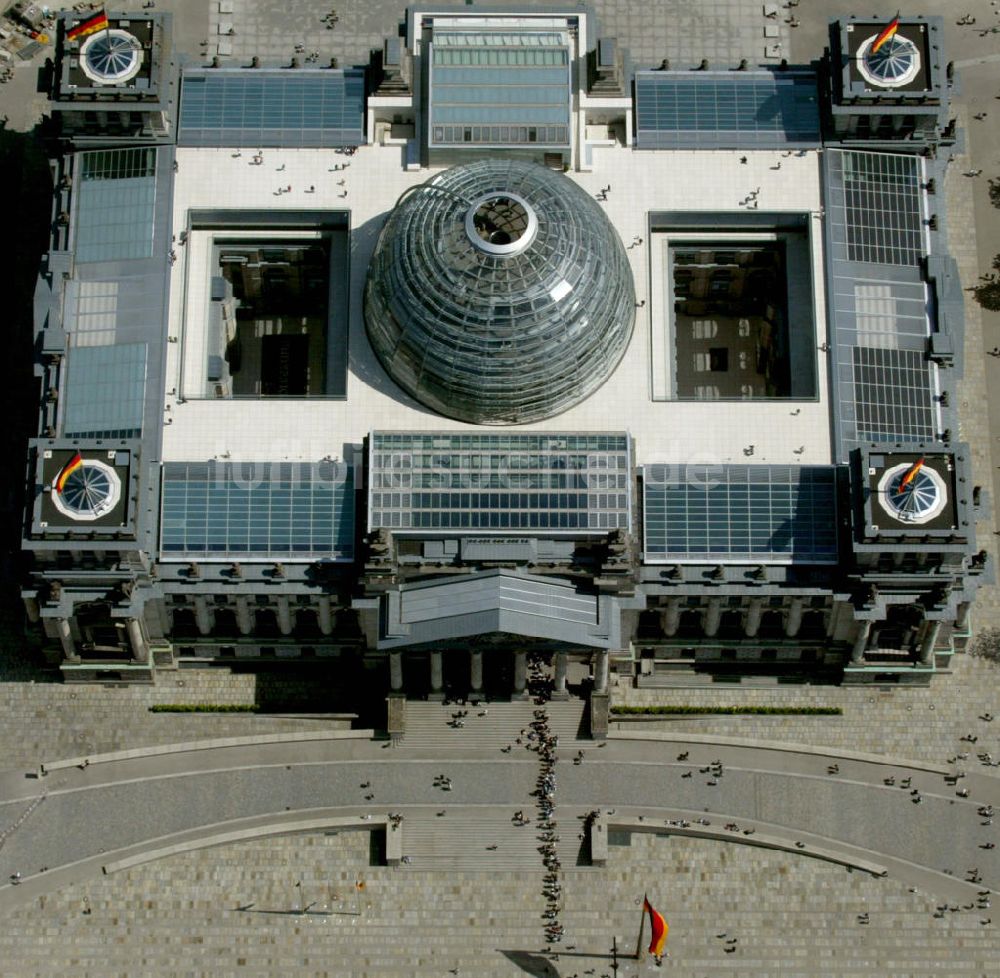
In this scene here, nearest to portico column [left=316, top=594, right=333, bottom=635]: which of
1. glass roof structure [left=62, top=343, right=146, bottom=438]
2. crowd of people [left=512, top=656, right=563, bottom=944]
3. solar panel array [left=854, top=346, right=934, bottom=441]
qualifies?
glass roof structure [left=62, top=343, right=146, bottom=438]

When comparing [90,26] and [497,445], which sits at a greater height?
[90,26]

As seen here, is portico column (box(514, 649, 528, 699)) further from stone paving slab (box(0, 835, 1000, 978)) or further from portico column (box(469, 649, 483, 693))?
stone paving slab (box(0, 835, 1000, 978))

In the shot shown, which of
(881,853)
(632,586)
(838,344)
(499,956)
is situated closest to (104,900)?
(499,956)

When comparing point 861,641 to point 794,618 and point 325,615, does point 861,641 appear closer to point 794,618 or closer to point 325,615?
point 794,618

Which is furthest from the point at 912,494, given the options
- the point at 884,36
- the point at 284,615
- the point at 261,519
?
the point at 284,615

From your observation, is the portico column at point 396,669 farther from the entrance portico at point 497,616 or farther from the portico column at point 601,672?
the portico column at point 601,672

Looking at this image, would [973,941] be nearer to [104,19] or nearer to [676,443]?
[676,443]
